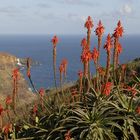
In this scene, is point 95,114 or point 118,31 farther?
point 95,114

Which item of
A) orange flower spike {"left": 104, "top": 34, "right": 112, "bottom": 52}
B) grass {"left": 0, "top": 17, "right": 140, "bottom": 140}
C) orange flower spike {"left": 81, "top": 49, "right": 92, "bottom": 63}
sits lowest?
grass {"left": 0, "top": 17, "right": 140, "bottom": 140}

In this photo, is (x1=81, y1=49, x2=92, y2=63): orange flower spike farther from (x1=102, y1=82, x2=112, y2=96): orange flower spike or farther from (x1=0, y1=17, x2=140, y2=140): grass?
(x1=102, y1=82, x2=112, y2=96): orange flower spike

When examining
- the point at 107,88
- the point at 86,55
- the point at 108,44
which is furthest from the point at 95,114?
the point at 108,44

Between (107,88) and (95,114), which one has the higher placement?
(107,88)

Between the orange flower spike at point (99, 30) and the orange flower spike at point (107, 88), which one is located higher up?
the orange flower spike at point (99, 30)

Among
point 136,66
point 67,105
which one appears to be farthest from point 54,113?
point 136,66

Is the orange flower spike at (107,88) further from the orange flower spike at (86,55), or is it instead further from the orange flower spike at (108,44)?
the orange flower spike at (108,44)

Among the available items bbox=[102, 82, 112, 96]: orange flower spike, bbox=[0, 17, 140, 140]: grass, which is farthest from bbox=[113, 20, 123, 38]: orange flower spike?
bbox=[102, 82, 112, 96]: orange flower spike

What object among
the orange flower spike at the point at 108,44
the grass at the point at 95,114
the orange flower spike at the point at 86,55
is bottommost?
the grass at the point at 95,114

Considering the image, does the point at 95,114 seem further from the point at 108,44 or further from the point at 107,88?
the point at 108,44

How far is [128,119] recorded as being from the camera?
761cm

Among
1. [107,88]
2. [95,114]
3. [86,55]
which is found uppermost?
[86,55]

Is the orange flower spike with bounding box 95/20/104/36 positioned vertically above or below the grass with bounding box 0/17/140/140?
above

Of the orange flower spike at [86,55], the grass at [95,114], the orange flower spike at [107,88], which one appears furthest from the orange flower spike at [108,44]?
the orange flower spike at [107,88]
